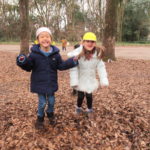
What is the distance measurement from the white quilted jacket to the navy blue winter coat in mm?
259

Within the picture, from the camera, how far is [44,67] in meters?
2.93

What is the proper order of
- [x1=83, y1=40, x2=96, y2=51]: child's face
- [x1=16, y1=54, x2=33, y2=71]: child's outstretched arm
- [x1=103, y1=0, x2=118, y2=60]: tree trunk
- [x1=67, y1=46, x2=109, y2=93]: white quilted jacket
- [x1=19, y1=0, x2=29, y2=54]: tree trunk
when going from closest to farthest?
[x1=16, y1=54, x2=33, y2=71]: child's outstretched arm → [x1=83, y1=40, x2=96, y2=51]: child's face → [x1=67, y1=46, x2=109, y2=93]: white quilted jacket → [x1=103, y1=0, x2=118, y2=60]: tree trunk → [x1=19, y1=0, x2=29, y2=54]: tree trunk

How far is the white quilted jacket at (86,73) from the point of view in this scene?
3.24 meters

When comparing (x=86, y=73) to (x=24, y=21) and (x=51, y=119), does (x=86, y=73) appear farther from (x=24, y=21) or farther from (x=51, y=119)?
(x=24, y=21)

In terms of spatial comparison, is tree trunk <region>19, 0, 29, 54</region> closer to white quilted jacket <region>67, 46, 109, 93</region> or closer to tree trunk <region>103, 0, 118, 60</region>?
tree trunk <region>103, 0, 118, 60</region>

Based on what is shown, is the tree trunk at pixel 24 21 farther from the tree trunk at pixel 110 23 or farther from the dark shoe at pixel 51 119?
the dark shoe at pixel 51 119

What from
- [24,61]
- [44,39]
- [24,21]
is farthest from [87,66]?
[24,21]

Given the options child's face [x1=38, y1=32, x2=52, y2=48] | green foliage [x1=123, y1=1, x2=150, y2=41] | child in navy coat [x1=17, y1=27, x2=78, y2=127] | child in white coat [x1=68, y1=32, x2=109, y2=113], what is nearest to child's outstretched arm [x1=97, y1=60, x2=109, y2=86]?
child in white coat [x1=68, y1=32, x2=109, y2=113]

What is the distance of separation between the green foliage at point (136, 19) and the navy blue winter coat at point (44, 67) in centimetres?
3999

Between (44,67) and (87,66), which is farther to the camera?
(87,66)

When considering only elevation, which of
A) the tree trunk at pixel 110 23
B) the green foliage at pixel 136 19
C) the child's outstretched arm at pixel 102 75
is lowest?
the child's outstretched arm at pixel 102 75

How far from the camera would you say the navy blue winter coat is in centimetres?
288

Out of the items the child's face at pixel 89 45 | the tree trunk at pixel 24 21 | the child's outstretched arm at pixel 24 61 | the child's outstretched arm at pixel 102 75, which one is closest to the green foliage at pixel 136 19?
the tree trunk at pixel 24 21

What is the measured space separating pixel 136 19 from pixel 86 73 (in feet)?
132
